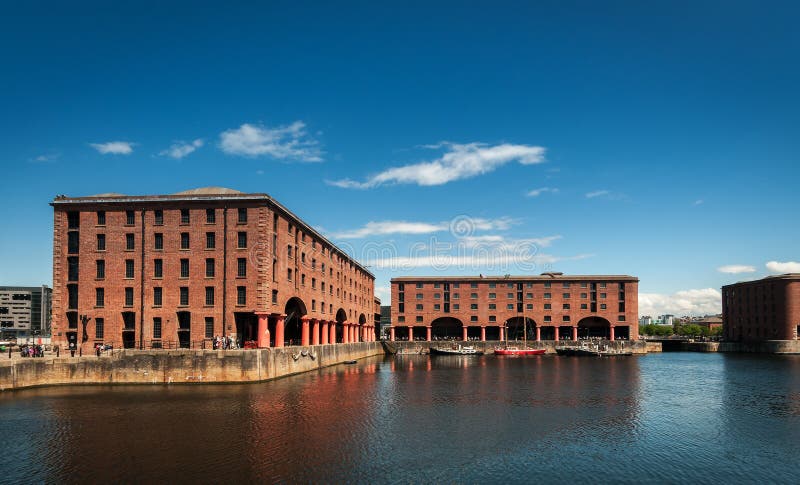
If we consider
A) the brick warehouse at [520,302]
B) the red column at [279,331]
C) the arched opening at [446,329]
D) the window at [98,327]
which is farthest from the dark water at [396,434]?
the arched opening at [446,329]

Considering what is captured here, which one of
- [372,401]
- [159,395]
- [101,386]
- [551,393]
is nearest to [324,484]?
[372,401]

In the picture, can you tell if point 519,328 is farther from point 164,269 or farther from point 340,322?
point 164,269

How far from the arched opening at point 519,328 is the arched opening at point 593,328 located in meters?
12.3

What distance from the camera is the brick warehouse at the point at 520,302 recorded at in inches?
5556

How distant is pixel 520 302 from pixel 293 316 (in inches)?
3081

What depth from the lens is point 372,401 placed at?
48125mm

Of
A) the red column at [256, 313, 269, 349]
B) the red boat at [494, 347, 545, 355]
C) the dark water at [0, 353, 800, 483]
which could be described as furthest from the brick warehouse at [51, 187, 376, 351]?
the red boat at [494, 347, 545, 355]

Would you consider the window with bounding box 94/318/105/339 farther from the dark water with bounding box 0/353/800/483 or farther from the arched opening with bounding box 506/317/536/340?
the arched opening with bounding box 506/317/536/340

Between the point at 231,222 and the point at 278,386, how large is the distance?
18.3 m

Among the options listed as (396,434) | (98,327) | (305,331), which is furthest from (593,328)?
(396,434)

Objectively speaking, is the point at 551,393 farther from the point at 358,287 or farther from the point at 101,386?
the point at 358,287

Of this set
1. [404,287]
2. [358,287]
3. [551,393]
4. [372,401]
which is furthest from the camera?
[404,287]

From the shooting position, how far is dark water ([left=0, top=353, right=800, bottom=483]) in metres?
26.6

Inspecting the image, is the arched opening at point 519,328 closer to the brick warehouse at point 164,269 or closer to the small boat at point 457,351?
the small boat at point 457,351
